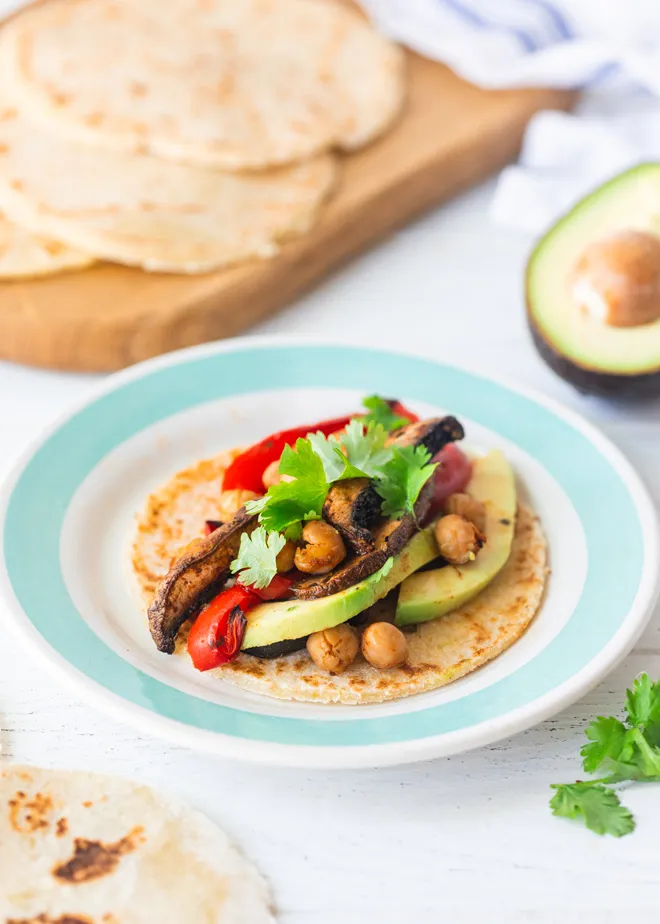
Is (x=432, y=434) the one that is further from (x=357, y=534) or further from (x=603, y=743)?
(x=603, y=743)

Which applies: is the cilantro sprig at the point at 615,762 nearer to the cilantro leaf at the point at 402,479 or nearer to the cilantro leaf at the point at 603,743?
the cilantro leaf at the point at 603,743

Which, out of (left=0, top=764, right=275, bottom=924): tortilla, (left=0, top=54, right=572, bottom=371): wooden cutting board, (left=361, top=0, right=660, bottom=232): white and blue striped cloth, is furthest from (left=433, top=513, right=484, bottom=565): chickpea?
(left=361, top=0, right=660, bottom=232): white and blue striped cloth

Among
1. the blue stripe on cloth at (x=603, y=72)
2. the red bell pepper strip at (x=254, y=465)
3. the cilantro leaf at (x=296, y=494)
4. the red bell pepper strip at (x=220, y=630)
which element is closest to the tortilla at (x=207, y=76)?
the blue stripe on cloth at (x=603, y=72)

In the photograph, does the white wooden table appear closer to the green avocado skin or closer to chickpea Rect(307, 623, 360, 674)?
chickpea Rect(307, 623, 360, 674)

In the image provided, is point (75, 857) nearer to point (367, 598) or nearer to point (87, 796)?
point (87, 796)

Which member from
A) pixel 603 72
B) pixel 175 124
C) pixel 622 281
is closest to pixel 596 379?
pixel 622 281

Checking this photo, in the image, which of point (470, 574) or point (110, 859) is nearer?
point (110, 859)

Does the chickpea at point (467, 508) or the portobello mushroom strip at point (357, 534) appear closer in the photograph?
the portobello mushroom strip at point (357, 534)
